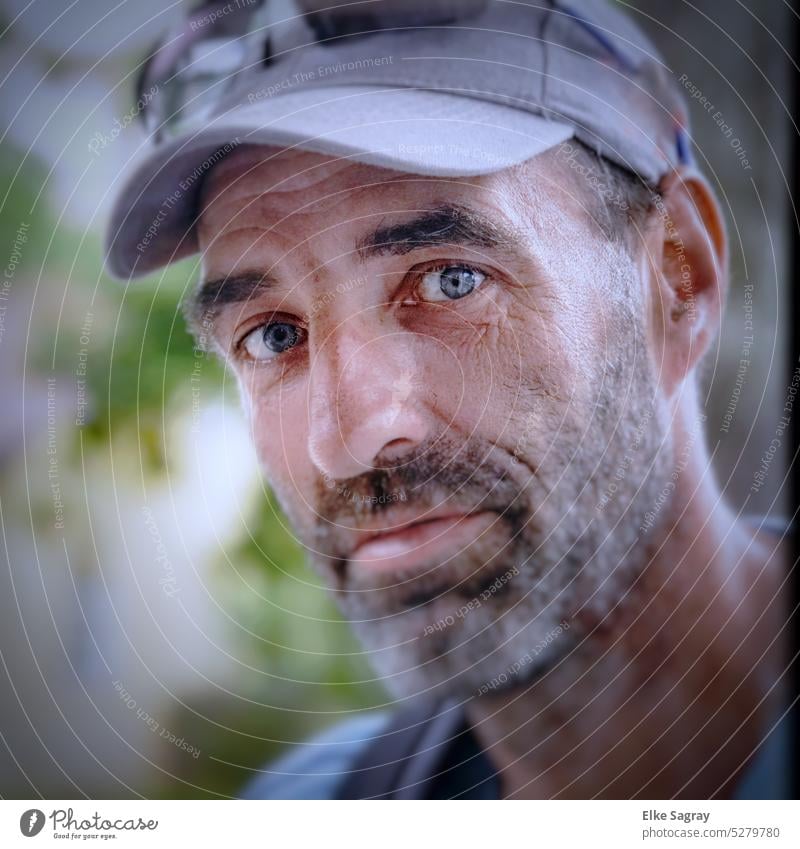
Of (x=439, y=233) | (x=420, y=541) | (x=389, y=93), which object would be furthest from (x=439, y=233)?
(x=420, y=541)

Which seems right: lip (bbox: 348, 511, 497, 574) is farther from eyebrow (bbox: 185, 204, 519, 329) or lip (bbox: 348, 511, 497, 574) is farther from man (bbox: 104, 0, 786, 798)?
eyebrow (bbox: 185, 204, 519, 329)

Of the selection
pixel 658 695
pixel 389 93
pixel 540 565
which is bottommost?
pixel 658 695

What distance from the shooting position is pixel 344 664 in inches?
23.0

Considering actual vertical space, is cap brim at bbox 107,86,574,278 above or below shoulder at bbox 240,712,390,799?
above

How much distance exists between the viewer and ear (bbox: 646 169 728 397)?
564mm

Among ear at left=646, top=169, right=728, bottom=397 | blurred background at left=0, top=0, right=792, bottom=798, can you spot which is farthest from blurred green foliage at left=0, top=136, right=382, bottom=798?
ear at left=646, top=169, right=728, bottom=397

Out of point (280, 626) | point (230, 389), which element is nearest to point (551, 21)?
point (230, 389)

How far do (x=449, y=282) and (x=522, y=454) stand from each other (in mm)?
130

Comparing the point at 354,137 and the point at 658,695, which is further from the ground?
the point at 354,137

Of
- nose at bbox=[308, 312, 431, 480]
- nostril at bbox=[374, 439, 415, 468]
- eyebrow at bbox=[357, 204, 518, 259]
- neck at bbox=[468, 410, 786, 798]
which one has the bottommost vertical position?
neck at bbox=[468, 410, 786, 798]

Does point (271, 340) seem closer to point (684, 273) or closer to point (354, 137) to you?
point (354, 137)

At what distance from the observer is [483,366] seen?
548 mm

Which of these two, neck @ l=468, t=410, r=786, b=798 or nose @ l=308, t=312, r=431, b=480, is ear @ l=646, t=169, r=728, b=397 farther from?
nose @ l=308, t=312, r=431, b=480

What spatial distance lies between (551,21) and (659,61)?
9cm
